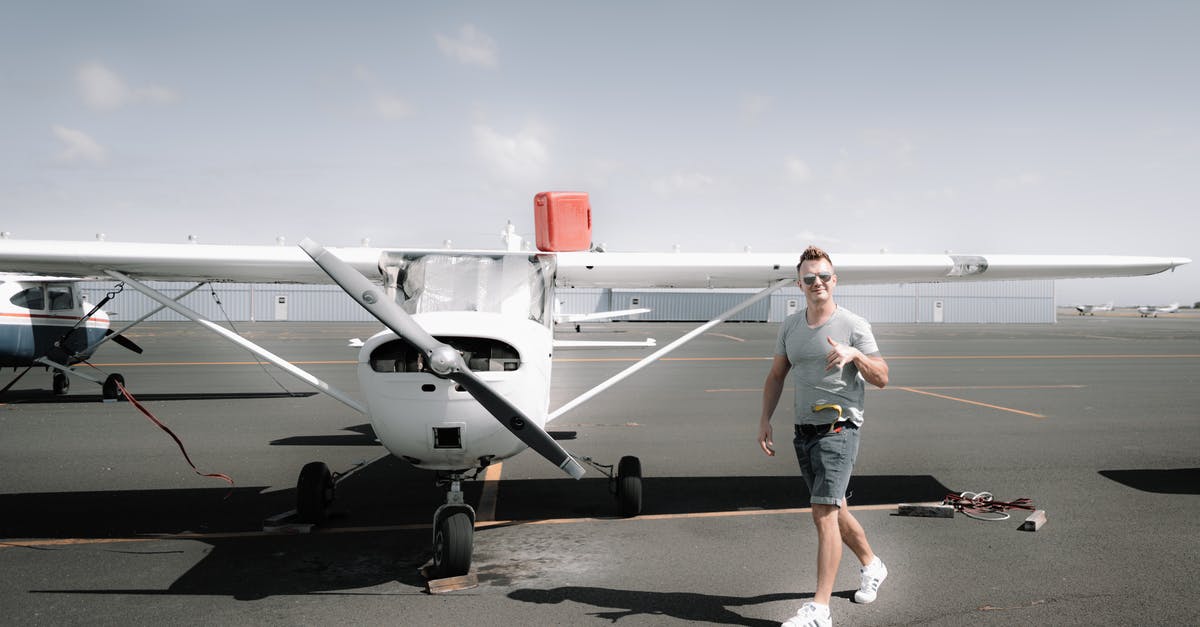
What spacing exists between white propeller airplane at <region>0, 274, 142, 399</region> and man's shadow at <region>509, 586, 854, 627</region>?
35.2 ft

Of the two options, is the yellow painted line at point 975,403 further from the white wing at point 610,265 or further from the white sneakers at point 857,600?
the white sneakers at point 857,600

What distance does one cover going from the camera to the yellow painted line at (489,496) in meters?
5.82

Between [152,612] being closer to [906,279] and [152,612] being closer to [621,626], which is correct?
[621,626]

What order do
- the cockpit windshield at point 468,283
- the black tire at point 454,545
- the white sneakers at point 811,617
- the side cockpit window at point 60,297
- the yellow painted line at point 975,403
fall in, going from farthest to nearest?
the side cockpit window at point 60,297
the yellow painted line at point 975,403
the cockpit windshield at point 468,283
the black tire at point 454,545
the white sneakers at point 811,617

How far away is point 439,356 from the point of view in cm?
366

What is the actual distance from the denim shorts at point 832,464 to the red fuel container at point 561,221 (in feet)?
10.2

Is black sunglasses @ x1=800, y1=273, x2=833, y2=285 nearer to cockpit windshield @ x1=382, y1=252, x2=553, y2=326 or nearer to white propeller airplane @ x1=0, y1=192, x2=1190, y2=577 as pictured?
white propeller airplane @ x1=0, y1=192, x2=1190, y2=577

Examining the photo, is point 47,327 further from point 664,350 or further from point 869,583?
point 869,583

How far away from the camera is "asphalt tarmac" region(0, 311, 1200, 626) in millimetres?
4027

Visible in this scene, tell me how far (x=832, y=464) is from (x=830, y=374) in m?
0.44

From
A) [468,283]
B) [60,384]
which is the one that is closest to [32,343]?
[60,384]

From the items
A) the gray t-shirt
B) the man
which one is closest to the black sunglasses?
the man

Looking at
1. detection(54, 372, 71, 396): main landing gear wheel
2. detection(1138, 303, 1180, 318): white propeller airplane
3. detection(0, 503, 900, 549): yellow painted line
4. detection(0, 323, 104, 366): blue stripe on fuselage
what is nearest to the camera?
detection(0, 503, 900, 549): yellow painted line

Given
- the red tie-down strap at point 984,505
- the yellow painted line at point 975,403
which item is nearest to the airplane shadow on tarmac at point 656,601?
the red tie-down strap at point 984,505
